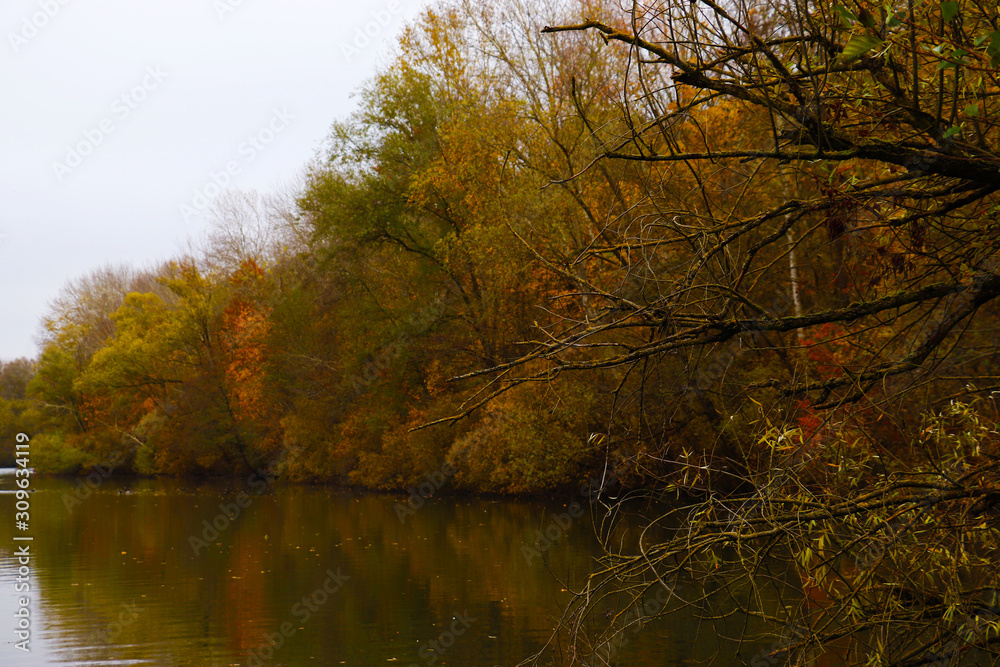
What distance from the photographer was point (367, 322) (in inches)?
1217

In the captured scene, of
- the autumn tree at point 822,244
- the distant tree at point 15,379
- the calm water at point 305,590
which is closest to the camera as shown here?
the autumn tree at point 822,244

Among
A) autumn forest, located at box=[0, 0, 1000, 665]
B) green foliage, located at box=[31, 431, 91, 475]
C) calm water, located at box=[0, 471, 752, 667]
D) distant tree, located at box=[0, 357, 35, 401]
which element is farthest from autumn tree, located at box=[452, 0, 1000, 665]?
distant tree, located at box=[0, 357, 35, 401]

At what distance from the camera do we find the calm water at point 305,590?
9.70 m

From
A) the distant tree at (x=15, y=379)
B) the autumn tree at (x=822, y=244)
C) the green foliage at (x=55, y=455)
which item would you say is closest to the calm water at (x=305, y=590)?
the autumn tree at (x=822, y=244)

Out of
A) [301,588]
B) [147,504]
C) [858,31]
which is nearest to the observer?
[858,31]

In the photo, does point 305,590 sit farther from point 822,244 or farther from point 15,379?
point 15,379

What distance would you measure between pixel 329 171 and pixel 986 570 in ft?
95.4

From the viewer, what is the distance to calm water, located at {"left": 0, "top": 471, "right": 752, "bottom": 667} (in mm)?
9697

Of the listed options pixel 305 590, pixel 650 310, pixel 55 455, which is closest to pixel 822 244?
pixel 650 310

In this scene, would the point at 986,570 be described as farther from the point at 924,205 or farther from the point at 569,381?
the point at 569,381

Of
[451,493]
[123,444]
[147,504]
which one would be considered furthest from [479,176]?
[123,444]

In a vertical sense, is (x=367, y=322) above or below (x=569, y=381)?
above

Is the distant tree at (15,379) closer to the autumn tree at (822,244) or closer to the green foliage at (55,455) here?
the green foliage at (55,455)

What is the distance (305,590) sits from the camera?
44.1ft
